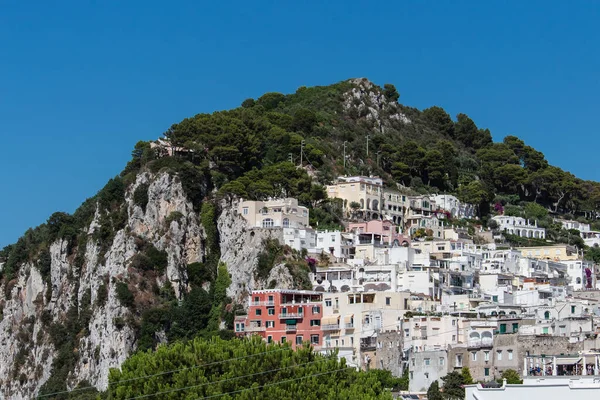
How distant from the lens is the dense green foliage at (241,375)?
185 ft

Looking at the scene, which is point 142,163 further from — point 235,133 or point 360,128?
point 360,128

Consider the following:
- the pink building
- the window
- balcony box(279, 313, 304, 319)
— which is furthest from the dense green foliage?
the pink building

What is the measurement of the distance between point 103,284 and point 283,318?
64.7 ft

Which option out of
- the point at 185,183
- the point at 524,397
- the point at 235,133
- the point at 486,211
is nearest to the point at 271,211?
the point at 185,183

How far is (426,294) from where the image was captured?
87.2 m

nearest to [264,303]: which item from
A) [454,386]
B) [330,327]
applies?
[330,327]

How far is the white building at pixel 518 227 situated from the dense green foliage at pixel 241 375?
Answer: 198 ft

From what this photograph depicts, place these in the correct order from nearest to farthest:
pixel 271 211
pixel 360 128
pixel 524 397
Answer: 1. pixel 524 397
2. pixel 271 211
3. pixel 360 128

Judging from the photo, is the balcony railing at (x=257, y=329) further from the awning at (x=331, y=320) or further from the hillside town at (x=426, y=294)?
the awning at (x=331, y=320)

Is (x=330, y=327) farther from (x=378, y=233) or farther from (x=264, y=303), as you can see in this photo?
(x=378, y=233)

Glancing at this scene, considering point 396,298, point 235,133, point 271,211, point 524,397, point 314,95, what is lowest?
point 524,397

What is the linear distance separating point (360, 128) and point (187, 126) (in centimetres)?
3013

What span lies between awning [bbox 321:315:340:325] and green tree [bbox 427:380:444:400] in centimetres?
1420

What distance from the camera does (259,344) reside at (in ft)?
199
